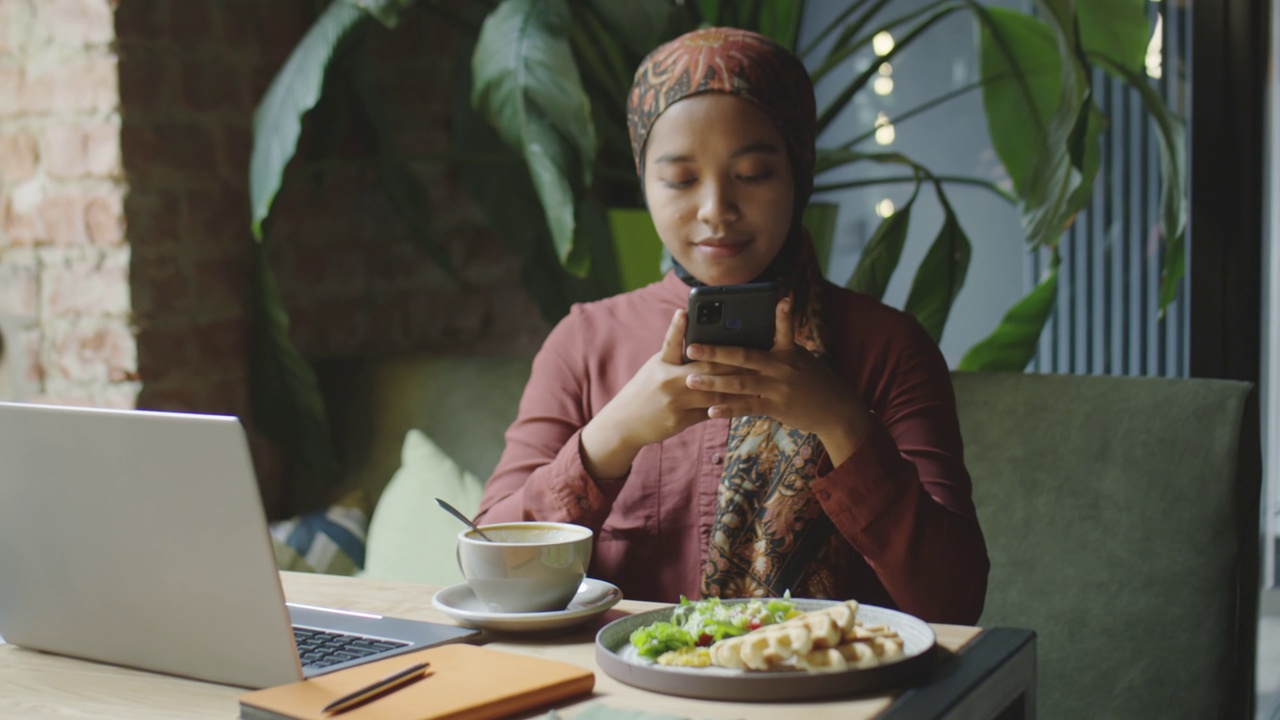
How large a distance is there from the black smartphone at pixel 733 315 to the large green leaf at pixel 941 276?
2.91 feet

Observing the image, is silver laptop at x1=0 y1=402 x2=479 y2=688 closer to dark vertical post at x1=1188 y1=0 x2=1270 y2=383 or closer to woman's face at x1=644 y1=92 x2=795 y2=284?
woman's face at x1=644 y1=92 x2=795 y2=284

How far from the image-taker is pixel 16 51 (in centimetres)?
196

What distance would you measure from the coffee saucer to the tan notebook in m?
0.08

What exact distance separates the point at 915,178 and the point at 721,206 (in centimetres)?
82

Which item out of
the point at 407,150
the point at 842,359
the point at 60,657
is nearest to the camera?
the point at 60,657

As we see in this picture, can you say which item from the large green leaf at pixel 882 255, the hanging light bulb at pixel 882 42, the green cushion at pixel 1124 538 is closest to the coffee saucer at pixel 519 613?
the green cushion at pixel 1124 538

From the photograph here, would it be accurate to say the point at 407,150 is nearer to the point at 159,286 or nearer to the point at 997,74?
the point at 159,286

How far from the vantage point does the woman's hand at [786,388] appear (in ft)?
3.44

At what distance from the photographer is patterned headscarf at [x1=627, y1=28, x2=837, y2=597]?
1.27m

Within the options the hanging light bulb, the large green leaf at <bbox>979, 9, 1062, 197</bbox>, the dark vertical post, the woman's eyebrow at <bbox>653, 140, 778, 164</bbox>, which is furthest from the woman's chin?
the hanging light bulb

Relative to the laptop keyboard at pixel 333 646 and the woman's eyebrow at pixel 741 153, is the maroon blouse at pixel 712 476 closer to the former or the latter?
the woman's eyebrow at pixel 741 153

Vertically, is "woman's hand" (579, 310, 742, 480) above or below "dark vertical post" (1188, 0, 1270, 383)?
below

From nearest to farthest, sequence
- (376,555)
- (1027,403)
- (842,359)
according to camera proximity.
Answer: (842,359) < (1027,403) < (376,555)

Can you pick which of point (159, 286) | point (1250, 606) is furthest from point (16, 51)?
point (1250, 606)
